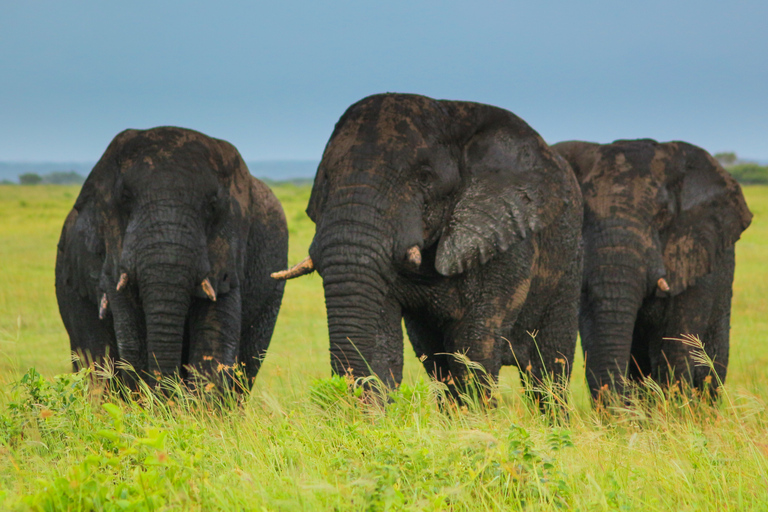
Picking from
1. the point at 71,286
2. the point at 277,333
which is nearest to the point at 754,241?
the point at 277,333

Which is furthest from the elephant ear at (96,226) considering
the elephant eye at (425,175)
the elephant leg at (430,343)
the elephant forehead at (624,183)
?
the elephant forehead at (624,183)

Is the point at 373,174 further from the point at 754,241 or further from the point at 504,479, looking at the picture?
the point at 754,241

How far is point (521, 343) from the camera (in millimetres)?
8148

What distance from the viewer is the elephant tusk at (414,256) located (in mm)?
6459

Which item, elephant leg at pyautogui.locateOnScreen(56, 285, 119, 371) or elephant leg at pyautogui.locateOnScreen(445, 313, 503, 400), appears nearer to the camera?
elephant leg at pyautogui.locateOnScreen(445, 313, 503, 400)

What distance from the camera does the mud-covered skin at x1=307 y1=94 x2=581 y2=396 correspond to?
6492 millimetres

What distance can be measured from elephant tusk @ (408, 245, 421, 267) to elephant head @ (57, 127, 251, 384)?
7.01ft

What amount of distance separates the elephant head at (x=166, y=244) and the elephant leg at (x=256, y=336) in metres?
1.54

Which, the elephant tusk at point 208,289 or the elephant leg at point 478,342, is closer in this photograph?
the elephant leg at point 478,342

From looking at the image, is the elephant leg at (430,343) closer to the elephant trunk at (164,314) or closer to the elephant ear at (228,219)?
the elephant ear at (228,219)

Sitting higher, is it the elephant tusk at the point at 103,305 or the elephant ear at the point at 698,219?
the elephant ear at the point at 698,219

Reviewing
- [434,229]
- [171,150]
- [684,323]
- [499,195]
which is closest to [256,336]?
[171,150]

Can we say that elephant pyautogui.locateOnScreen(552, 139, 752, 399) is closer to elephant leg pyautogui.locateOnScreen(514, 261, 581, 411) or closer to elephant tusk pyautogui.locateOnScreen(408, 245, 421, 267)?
Result: elephant leg pyautogui.locateOnScreen(514, 261, 581, 411)

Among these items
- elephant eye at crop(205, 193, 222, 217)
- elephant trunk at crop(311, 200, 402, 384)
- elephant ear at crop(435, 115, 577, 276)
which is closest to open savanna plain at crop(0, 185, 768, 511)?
elephant trunk at crop(311, 200, 402, 384)
